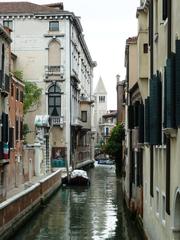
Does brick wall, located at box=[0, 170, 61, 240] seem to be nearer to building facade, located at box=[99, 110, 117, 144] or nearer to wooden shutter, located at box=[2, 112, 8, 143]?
wooden shutter, located at box=[2, 112, 8, 143]

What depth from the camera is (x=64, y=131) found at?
50.3 metres

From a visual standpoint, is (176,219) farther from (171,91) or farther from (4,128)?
(4,128)

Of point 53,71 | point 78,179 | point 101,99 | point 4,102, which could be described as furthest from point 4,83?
point 101,99

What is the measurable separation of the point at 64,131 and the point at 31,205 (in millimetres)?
24628

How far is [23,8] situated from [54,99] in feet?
25.8

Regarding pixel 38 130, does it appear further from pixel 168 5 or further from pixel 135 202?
pixel 168 5

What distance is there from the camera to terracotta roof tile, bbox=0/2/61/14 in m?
49.3

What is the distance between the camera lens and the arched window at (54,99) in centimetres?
4981

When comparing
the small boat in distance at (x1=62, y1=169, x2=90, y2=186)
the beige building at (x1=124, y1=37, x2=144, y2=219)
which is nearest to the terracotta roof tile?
the small boat in distance at (x1=62, y1=169, x2=90, y2=186)

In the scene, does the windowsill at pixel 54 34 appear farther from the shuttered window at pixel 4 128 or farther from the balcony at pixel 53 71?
the shuttered window at pixel 4 128

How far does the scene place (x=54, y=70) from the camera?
162 feet

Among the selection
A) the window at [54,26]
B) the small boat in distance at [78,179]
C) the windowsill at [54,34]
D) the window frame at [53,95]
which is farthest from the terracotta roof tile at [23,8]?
the small boat in distance at [78,179]

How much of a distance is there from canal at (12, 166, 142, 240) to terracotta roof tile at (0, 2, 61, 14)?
18171mm

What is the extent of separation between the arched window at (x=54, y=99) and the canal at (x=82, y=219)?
45.2 ft
